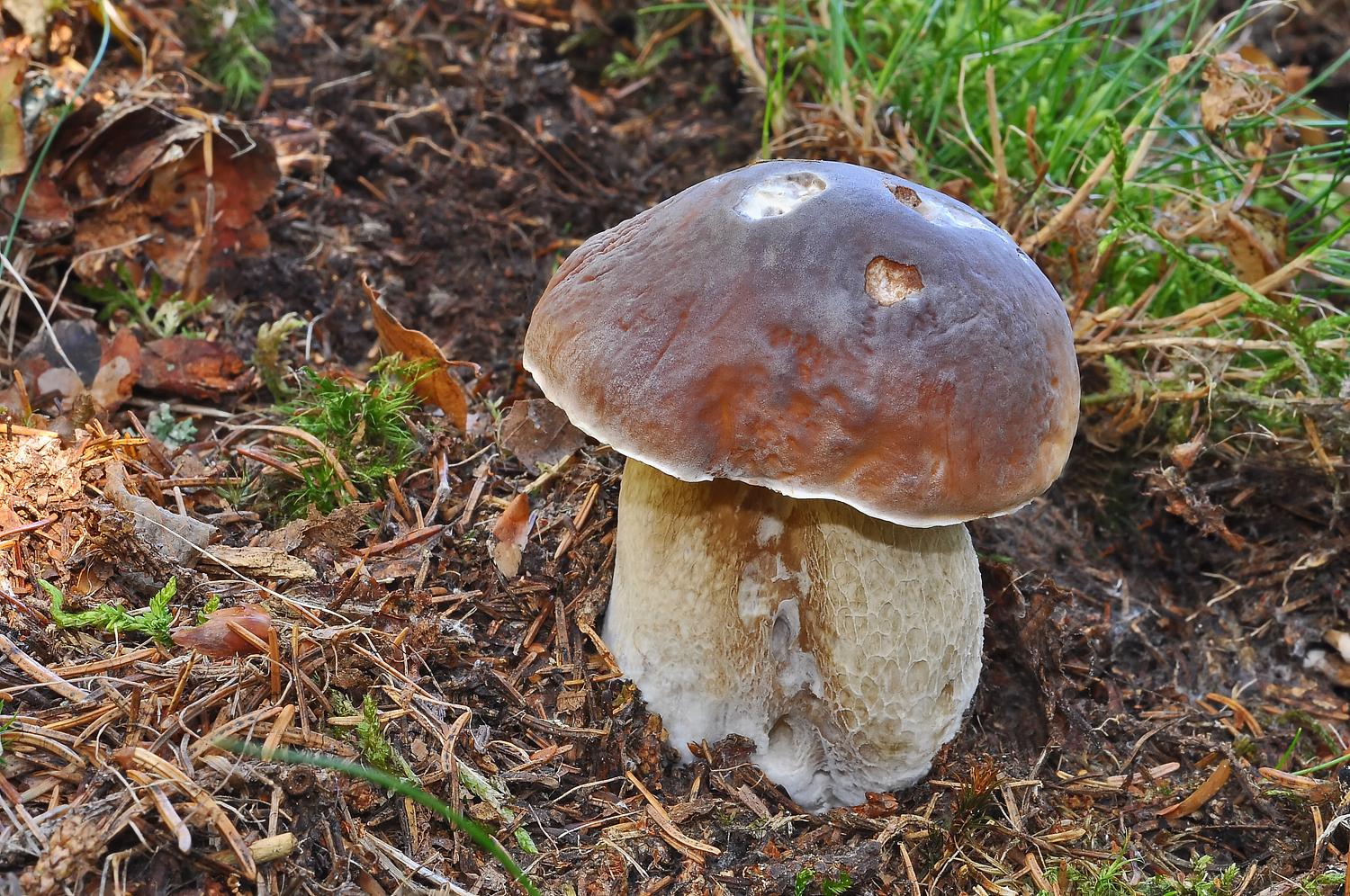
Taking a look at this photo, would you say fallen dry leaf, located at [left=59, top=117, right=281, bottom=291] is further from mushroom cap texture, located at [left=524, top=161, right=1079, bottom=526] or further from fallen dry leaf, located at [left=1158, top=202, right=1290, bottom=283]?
fallen dry leaf, located at [left=1158, top=202, right=1290, bottom=283]

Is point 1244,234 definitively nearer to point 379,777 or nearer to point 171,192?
point 379,777

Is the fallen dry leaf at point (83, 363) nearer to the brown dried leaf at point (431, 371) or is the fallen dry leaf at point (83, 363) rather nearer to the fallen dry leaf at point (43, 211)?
the fallen dry leaf at point (43, 211)

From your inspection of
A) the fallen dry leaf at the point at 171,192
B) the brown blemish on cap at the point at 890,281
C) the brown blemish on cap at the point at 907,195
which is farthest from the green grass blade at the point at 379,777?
the fallen dry leaf at the point at 171,192

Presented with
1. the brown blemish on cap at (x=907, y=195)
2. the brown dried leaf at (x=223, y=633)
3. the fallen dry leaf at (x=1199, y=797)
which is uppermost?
the brown blemish on cap at (x=907, y=195)

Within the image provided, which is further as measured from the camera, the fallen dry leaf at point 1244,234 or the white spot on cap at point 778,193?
the fallen dry leaf at point 1244,234

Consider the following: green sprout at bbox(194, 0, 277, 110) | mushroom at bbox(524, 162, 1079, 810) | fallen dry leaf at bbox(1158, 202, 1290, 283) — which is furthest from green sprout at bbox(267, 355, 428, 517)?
fallen dry leaf at bbox(1158, 202, 1290, 283)

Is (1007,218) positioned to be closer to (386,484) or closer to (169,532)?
(386,484)

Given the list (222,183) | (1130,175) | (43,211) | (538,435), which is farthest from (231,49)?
(1130,175)
